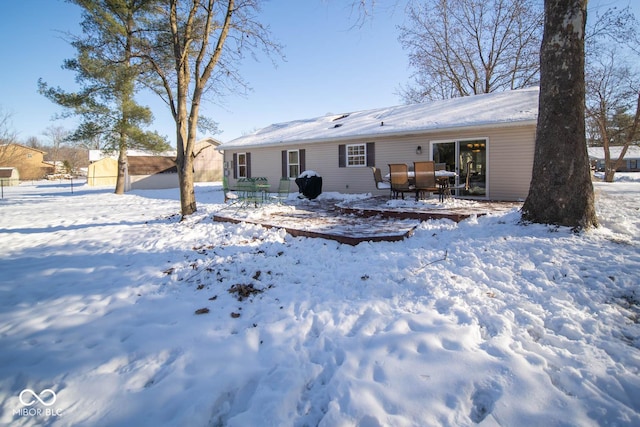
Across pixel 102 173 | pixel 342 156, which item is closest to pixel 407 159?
pixel 342 156

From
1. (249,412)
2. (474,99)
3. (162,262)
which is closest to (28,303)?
(162,262)

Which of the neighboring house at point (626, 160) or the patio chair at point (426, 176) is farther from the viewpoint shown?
the neighboring house at point (626, 160)

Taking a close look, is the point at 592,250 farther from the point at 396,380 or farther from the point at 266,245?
the point at 266,245

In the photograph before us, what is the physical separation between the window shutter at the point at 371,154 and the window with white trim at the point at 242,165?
730cm

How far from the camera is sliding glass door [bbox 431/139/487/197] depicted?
10.7 m

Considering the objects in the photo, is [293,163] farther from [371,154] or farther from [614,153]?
[614,153]

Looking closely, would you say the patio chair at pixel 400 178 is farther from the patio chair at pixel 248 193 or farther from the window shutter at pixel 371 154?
the window shutter at pixel 371 154

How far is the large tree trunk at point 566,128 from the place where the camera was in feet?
14.7

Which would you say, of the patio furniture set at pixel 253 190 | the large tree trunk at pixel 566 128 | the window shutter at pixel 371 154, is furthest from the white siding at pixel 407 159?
the large tree trunk at pixel 566 128

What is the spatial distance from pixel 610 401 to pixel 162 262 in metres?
5.03

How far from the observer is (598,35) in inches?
680

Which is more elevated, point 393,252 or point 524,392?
point 393,252

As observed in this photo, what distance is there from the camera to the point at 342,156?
1391 centimetres

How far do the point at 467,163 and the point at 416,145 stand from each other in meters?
1.92
